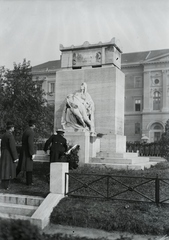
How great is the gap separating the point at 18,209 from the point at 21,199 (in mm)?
433

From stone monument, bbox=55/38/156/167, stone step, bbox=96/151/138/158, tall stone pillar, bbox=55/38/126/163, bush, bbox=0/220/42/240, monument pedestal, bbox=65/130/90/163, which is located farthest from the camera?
tall stone pillar, bbox=55/38/126/163

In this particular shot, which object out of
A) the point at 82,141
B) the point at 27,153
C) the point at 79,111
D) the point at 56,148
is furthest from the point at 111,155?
the point at 27,153

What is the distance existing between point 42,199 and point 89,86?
21.6 feet

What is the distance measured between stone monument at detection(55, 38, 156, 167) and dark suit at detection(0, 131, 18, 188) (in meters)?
3.37

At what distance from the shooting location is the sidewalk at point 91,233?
5.81 m

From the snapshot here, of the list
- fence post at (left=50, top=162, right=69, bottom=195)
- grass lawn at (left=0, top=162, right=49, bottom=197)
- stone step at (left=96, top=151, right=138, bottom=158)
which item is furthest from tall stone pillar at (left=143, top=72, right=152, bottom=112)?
fence post at (left=50, top=162, right=69, bottom=195)

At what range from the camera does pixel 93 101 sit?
1280 cm

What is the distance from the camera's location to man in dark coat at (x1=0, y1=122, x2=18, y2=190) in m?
8.36

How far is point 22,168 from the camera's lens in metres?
8.81

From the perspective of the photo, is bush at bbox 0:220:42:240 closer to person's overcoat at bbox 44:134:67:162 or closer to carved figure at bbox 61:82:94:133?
person's overcoat at bbox 44:134:67:162

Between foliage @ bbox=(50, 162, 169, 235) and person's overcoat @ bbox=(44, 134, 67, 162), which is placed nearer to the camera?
foliage @ bbox=(50, 162, 169, 235)

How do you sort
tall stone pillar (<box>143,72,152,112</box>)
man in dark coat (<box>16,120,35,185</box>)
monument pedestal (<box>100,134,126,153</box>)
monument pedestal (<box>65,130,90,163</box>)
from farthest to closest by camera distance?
tall stone pillar (<box>143,72,152,112</box>) < monument pedestal (<box>100,134,126,153</box>) < monument pedestal (<box>65,130,90,163</box>) < man in dark coat (<box>16,120,35,185</box>)

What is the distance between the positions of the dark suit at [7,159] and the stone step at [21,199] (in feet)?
2.25

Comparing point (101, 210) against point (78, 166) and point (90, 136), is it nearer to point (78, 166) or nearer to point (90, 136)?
point (78, 166)
